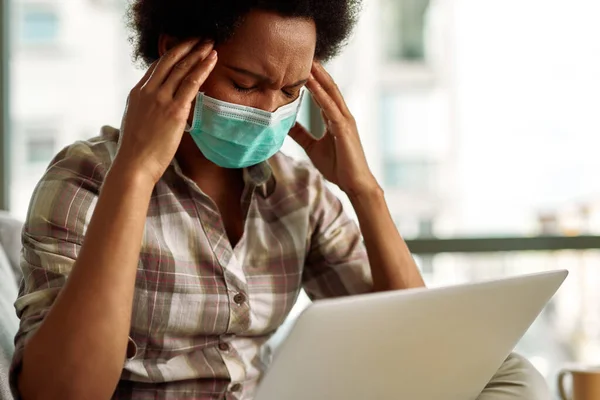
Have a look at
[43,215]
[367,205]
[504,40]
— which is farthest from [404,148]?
[43,215]

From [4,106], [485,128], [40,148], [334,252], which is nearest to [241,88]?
[334,252]

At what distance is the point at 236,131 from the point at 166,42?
0.19 metres

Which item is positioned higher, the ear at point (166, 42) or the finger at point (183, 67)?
the ear at point (166, 42)

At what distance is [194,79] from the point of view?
1.05 meters

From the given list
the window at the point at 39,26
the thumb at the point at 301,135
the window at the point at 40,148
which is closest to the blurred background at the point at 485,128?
the window at the point at 40,148

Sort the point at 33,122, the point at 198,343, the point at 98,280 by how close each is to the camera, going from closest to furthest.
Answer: the point at 98,280
the point at 198,343
the point at 33,122

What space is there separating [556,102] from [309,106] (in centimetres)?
96

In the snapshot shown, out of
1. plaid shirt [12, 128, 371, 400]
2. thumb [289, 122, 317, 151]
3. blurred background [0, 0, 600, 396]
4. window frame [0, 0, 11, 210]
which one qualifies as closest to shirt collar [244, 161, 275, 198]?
plaid shirt [12, 128, 371, 400]

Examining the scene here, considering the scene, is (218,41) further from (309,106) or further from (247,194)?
(309,106)

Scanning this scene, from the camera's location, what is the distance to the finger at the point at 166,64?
106cm

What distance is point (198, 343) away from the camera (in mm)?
1167

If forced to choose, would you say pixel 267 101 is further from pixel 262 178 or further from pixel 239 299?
pixel 239 299

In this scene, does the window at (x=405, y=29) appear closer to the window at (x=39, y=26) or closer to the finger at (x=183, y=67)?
the window at (x=39, y=26)

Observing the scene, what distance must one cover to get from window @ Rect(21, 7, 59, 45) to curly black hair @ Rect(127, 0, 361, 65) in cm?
219
